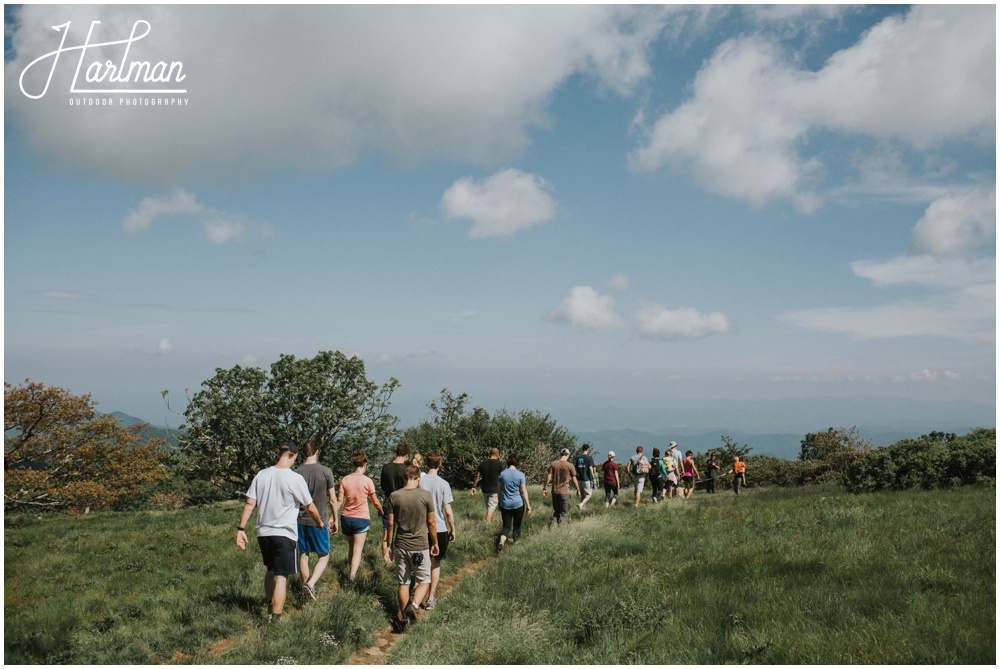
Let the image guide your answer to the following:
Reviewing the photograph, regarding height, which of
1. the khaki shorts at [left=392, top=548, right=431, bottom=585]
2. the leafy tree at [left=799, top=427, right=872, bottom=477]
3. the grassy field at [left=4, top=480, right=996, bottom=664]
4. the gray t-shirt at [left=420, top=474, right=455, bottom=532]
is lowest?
the leafy tree at [left=799, top=427, right=872, bottom=477]

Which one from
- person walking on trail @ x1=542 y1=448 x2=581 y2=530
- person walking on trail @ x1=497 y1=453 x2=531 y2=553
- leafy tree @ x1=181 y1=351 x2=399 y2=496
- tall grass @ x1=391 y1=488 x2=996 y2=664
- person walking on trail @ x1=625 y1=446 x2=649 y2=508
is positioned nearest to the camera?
tall grass @ x1=391 y1=488 x2=996 y2=664

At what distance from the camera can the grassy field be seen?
246 inches

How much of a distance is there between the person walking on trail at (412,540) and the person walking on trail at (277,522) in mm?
1262

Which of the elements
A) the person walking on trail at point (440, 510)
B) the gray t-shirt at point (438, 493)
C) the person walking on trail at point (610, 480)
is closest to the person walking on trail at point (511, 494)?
the person walking on trail at point (440, 510)

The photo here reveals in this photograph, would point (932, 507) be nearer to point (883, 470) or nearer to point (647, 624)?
point (883, 470)

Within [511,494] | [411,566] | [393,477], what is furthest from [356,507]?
[511,494]

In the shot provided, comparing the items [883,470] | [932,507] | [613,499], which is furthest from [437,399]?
[932,507]

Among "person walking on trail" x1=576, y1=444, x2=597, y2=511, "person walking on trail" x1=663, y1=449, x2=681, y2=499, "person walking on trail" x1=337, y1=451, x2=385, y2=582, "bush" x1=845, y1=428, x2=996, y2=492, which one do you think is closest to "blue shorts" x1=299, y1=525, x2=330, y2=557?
"person walking on trail" x1=337, y1=451, x2=385, y2=582

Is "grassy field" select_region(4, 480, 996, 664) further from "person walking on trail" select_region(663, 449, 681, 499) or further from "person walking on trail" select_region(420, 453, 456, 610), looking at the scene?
"person walking on trail" select_region(663, 449, 681, 499)

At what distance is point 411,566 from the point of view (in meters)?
8.23

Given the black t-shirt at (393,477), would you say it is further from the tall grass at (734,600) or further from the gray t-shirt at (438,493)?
the tall grass at (734,600)

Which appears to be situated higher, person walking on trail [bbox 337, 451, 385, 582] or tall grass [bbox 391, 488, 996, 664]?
person walking on trail [bbox 337, 451, 385, 582]

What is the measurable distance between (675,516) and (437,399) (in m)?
30.4

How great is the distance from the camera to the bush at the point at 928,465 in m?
17.7
